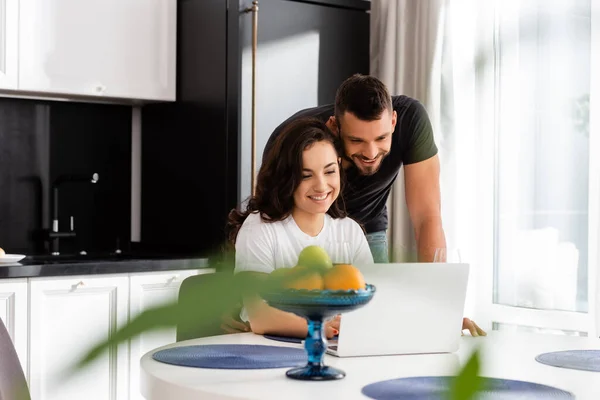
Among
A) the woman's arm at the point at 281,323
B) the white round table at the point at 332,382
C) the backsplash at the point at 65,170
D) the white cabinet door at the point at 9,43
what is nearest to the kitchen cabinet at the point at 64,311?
the backsplash at the point at 65,170

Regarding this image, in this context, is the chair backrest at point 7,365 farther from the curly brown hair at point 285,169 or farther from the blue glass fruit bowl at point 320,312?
the curly brown hair at point 285,169

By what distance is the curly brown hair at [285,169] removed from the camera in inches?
84.4

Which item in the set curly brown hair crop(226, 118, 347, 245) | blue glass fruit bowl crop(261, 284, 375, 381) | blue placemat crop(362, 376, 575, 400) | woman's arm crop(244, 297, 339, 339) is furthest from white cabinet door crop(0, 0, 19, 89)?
blue placemat crop(362, 376, 575, 400)

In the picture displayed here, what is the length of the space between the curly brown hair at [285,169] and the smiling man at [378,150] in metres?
0.08

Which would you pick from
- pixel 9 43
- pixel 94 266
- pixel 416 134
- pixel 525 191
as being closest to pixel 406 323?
pixel 416 134

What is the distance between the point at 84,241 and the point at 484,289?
1.77m

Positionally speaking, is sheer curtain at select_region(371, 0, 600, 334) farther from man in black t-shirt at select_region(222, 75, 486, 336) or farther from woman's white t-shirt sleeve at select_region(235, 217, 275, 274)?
woman's white t-shirt sleeve at select_region(235, 217, 275, 274)

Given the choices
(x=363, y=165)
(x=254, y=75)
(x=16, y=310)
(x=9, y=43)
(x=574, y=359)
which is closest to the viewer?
(x=574, y=359)

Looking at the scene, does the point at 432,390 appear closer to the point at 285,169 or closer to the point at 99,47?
the point at 285,169

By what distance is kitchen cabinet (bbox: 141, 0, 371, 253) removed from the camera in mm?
3463

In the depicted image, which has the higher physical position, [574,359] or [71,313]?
[574,359]

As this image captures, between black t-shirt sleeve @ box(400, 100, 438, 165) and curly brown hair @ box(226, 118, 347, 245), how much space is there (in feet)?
1.00

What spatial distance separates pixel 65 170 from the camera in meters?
3.75

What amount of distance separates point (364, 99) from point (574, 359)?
849mm
